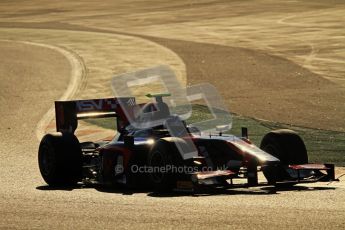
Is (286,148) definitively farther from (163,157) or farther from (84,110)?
(84,110)

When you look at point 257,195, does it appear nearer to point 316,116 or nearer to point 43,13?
point 316,116

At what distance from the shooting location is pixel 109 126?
2648cm

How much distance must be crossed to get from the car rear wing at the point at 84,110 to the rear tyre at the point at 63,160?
103 centimetres

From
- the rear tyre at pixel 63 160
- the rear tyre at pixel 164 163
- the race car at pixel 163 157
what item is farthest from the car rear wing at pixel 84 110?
the rear tyre at pixel 164 163

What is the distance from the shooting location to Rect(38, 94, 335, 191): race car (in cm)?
1493

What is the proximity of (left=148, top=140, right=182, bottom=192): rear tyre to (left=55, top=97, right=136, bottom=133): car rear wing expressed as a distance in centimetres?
303

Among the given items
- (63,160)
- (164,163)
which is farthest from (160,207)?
(63,160)

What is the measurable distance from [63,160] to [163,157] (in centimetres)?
275

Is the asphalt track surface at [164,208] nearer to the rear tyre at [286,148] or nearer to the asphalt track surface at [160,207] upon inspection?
the asphalt track surface at [160,207]

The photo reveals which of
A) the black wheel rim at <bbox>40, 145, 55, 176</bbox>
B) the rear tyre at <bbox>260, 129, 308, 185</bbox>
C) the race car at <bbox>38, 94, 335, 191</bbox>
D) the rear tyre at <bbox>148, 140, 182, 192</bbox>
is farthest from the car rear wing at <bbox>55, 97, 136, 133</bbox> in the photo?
the rear tyre at <bbox>260, 129, 308, 185</bbox>

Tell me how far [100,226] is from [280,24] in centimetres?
3922

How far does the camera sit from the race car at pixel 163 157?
14.9 meters

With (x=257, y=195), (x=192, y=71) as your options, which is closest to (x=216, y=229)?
(x=257, y=195)

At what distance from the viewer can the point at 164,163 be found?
15008 millimetres
